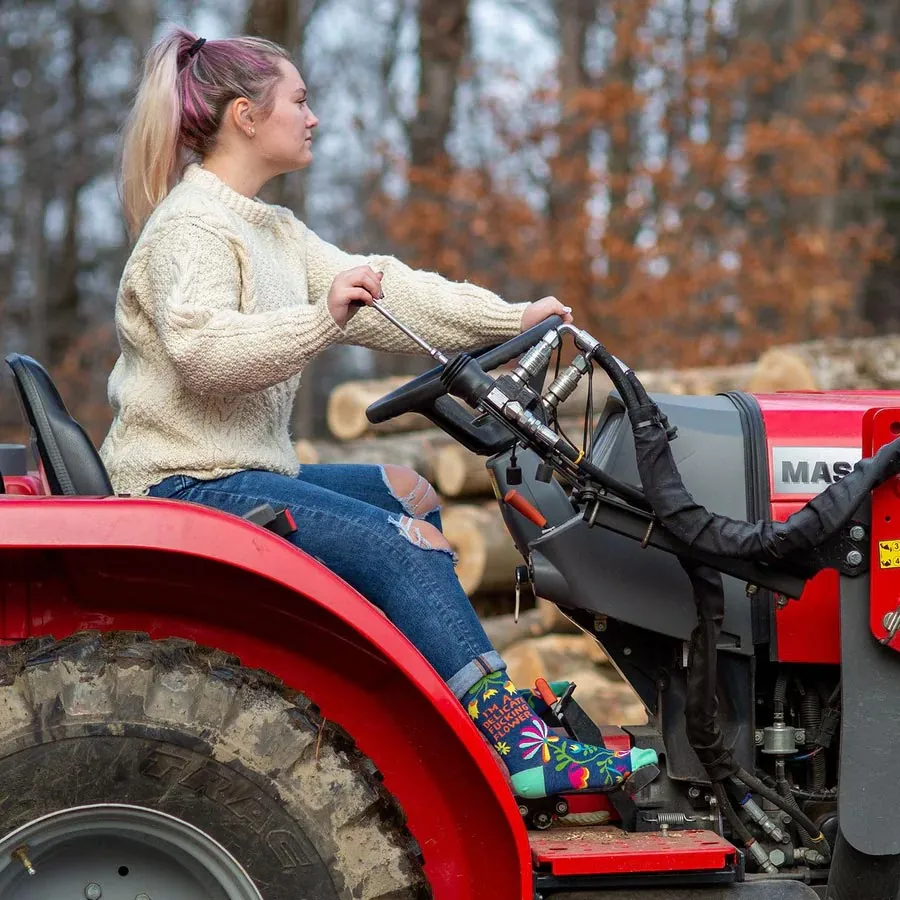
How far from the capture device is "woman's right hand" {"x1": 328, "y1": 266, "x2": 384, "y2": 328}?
250cm

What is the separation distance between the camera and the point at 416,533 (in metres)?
2.69

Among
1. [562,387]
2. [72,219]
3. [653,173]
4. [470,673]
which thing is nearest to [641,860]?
[470,673]

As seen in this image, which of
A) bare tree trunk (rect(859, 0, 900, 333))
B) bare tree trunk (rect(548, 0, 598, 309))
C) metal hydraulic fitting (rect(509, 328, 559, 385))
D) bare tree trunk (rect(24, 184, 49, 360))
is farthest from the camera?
bare tree trunk (rect(24, 184, 49, 360))

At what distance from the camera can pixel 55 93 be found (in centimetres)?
1845

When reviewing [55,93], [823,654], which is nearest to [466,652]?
[823,654]

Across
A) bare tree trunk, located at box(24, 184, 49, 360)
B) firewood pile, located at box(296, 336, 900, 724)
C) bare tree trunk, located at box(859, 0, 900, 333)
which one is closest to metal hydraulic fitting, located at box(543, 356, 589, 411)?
firewood pile, located at box(296, 336, 900, 724)

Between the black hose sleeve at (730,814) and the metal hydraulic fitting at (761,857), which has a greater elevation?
the black hose sleeve at (730,814)

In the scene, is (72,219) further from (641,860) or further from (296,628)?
(641,860)

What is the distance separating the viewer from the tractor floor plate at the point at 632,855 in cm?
254

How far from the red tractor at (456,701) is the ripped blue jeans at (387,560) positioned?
11 cm

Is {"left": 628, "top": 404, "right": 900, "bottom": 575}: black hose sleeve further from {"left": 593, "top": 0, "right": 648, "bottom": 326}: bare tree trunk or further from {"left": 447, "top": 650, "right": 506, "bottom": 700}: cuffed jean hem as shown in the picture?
{"left": 593, "top": 0, "right": 648, "bottom": 326}: bare tree trunk

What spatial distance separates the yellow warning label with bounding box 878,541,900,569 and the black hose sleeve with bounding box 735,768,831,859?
0.56 metres

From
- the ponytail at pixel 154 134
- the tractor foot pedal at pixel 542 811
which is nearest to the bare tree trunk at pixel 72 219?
the ponytail at pixel 154 134

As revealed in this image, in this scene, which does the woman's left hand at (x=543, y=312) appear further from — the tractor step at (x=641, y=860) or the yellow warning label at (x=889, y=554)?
the tractor step at (x=641, y=860)
